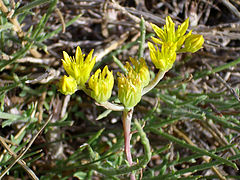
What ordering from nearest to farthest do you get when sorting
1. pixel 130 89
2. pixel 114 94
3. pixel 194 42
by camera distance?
pixel 130 89 < pixel 194 42 < pixel 114 94

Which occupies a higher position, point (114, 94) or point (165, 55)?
point (165, 55)

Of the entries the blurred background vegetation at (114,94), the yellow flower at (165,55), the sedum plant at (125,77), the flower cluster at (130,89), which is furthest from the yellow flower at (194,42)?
the blurred background vegetation at (114,94)

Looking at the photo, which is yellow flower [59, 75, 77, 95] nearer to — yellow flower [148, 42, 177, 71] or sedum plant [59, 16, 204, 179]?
sedum plant [59, 16, 204, 179]

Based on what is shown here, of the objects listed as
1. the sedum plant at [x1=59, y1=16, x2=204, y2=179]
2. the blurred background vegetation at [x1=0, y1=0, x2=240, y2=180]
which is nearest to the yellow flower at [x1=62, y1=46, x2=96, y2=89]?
the sedum plant at [x1=59, y1=16, x2=204, y2=179]

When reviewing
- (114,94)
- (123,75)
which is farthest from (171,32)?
(114,94)

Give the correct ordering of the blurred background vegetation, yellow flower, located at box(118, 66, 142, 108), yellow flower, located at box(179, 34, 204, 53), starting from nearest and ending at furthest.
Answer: yellow flower, located at box(118, 66, 142, 108)
yellow flower, located at box(179, 34, 204, 53)
the blurred background vegetation

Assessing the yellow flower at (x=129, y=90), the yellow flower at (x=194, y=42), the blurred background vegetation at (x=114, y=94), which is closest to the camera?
the yellow flower at (x=129, y=90)

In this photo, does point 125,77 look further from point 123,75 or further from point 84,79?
point 84,79

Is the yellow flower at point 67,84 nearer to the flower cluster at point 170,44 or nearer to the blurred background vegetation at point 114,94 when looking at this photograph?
the flower cluster at point 170,44

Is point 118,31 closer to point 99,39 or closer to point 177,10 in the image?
point 99,39
